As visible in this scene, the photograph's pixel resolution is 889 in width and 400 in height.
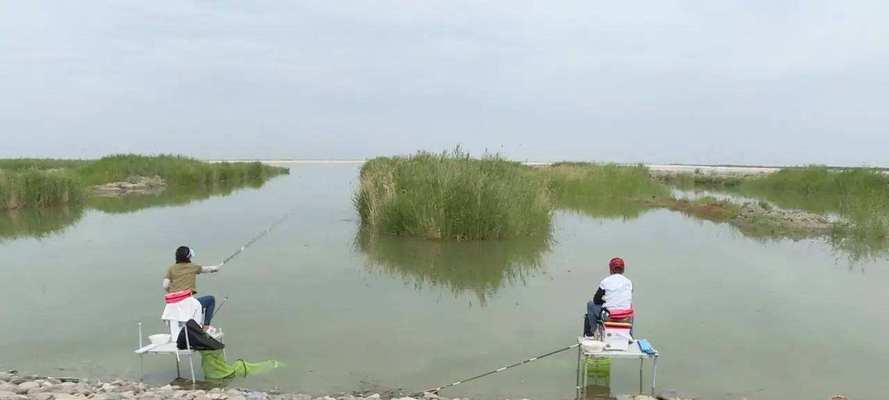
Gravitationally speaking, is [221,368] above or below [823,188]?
below

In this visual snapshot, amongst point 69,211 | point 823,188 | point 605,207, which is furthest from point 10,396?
point 823,188

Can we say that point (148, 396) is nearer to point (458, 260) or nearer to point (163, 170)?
point (458, 260)

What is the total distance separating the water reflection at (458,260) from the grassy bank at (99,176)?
13.3 meters

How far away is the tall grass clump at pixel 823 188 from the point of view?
23.2m

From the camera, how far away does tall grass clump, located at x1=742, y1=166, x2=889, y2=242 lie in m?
23.2

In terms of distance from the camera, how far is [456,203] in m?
14.0

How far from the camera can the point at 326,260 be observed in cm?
1223

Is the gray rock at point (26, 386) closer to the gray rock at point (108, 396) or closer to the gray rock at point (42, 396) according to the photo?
the gray rock at point (42, 396)

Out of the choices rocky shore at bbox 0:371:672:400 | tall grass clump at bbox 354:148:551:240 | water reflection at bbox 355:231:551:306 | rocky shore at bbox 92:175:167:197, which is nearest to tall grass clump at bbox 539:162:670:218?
tall grass clump at bbox 354:148:551:240

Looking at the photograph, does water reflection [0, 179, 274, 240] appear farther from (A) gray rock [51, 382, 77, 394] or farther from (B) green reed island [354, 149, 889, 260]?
(A) gray rock [51, 382, 77, 394]

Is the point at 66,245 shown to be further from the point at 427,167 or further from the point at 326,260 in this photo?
the point at 427,167

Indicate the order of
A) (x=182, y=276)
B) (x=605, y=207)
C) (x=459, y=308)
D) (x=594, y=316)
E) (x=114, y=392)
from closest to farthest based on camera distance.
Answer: (x=114, y=392) < (x=182, y=276) < (x=594, y=316) < (x=459, y=308) < (x=605, y=207)

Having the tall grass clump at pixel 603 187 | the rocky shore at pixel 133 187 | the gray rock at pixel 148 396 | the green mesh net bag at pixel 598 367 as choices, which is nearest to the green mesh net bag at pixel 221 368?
the gray rock at pixel 148 396

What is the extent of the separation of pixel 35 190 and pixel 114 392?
782 inches
